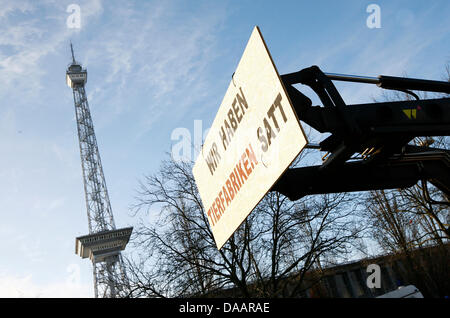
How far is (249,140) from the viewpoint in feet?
9.14

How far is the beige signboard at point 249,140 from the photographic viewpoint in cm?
242

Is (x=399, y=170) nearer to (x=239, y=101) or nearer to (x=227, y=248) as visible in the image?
(x=239, y=101)

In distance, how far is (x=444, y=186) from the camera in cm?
457

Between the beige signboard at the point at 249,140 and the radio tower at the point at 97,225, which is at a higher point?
the radio tower at the point at 97,225

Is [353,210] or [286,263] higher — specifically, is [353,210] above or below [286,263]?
above

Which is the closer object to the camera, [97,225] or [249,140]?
[249,140]

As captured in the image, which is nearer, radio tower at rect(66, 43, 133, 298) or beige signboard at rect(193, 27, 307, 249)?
beige signboard at rect(193, 27, 307, 249)

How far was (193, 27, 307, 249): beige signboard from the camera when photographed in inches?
95.1

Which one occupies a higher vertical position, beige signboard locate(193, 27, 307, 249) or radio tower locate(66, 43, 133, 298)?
radio tower locate(66, 43, 133, 298)

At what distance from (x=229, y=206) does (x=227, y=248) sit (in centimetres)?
1158

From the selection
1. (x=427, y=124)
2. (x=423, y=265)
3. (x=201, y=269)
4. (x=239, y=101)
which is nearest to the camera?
(x=239, y=101)

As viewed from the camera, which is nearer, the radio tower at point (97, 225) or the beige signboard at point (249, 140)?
the beige signboard at point (249, 140)
